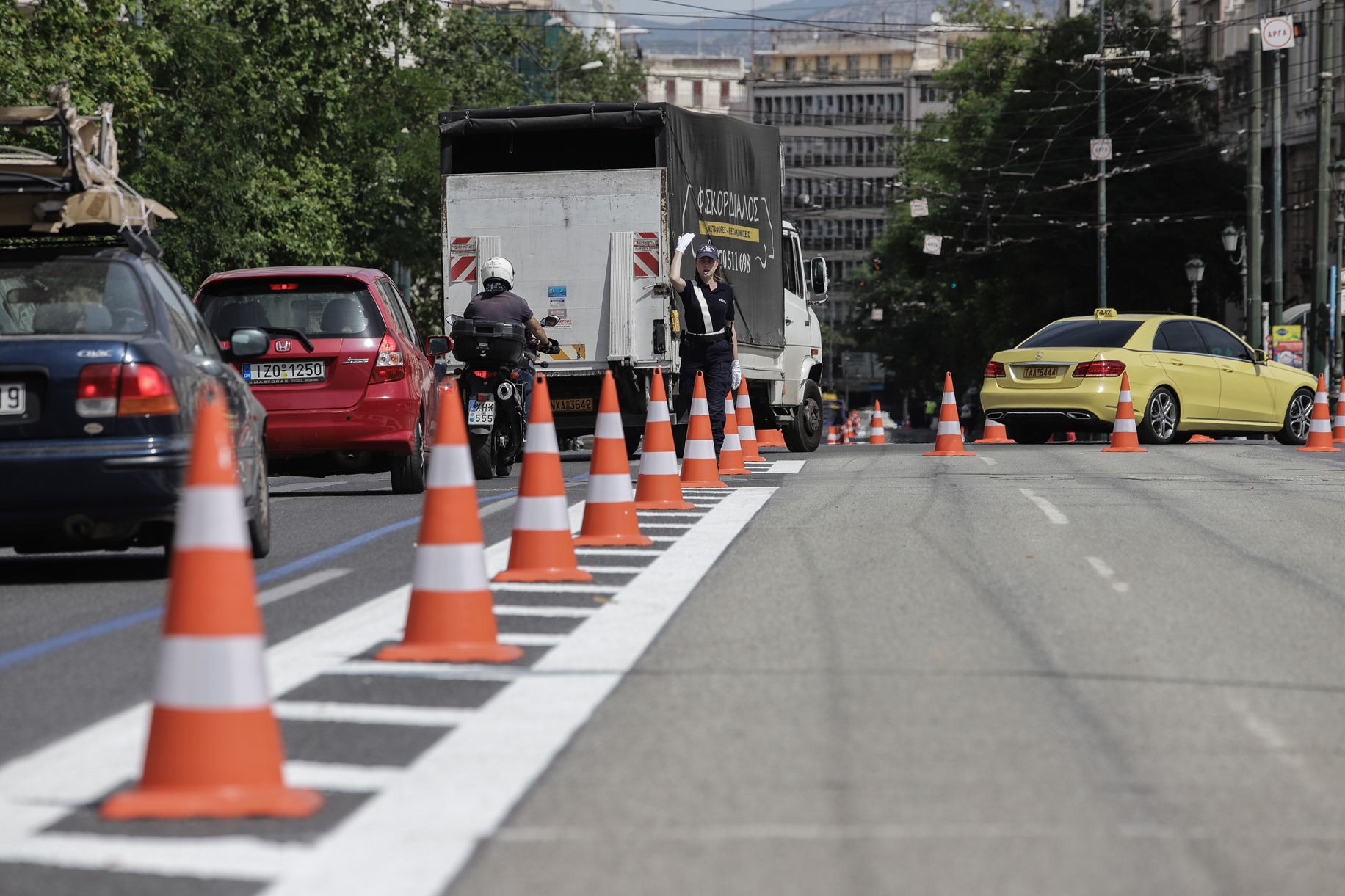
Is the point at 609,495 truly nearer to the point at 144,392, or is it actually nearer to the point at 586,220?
the point at 144,392

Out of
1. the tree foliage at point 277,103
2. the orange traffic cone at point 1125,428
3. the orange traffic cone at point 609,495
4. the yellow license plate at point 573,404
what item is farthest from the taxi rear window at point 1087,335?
the orange traffic cone at point 609,495

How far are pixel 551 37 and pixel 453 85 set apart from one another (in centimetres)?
3799

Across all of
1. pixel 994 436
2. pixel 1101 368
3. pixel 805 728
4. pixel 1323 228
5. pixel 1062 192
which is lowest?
pixel 994 436

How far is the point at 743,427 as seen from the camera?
20.8 metres

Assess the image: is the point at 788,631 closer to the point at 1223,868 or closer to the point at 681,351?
the point at 1223,868

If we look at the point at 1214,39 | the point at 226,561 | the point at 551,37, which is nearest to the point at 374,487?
the point at 226,561

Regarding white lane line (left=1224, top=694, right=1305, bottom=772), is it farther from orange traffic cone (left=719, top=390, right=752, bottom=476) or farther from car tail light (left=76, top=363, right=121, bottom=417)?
orange traffic cone (left=719, top=390, right=752, bottom=476)

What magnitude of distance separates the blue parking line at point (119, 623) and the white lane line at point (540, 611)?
4.52ft

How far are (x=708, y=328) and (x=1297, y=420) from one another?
11.8 metres

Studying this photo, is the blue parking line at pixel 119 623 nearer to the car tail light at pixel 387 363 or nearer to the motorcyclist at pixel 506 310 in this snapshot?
the car tail light at pixel 387 363

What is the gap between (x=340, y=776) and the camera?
17.1 feet

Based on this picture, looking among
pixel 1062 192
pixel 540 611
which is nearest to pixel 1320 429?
pixel 540 611

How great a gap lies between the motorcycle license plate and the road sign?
26.7m

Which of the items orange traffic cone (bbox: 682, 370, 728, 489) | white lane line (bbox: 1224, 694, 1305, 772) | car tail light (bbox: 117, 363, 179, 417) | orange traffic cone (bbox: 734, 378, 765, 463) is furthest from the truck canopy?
white lane line (bbox: 1224, 694, 1305, 772)
